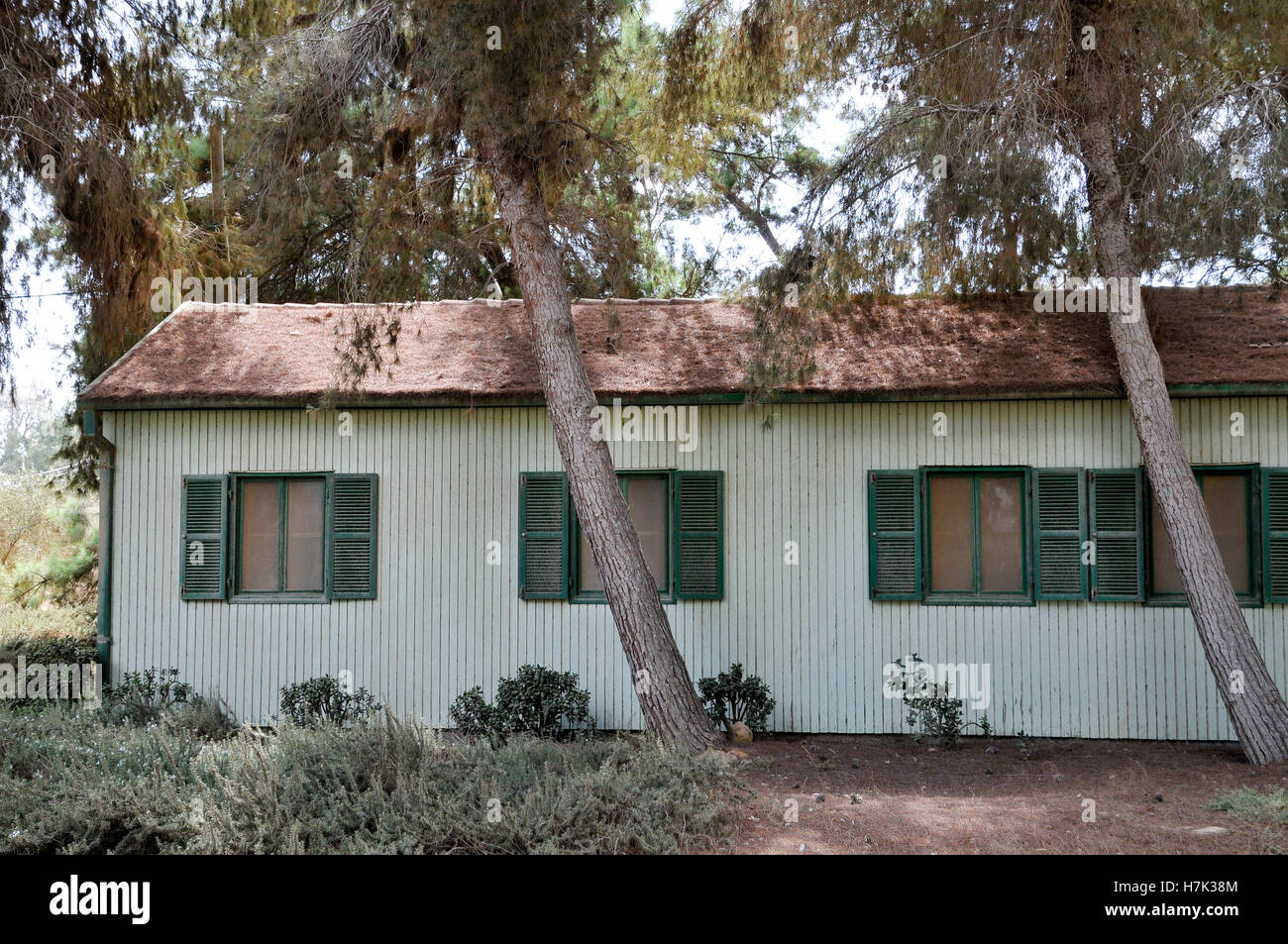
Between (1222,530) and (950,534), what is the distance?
232 centimetres

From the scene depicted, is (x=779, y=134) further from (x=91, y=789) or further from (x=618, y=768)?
(x=91, y=789)

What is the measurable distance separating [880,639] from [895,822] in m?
Answer: 3.14

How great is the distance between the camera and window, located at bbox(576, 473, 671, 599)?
9.33 m

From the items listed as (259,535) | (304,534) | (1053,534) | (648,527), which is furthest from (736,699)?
(259,535)

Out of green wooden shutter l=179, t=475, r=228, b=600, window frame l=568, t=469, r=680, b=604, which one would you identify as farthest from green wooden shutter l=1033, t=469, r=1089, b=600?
green wooden shutter l=179, t=475, r=228, b=600

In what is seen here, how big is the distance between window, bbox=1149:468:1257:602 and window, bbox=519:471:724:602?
12.5ft

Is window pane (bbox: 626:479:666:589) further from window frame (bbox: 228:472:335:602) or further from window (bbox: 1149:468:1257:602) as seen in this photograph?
window (bbox: 1149:468:1257:602)

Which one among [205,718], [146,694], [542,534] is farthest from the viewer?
[542,534]

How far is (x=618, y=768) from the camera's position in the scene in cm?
662

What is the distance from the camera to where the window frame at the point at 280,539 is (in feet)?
31.0

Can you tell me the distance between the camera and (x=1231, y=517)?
8.87 m

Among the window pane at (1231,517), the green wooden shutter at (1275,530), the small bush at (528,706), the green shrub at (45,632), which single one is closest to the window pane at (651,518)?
the small bush at (528,706)

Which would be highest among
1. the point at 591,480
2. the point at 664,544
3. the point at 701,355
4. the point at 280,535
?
the point at 701,355

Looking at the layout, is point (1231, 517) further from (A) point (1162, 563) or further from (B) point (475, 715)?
(B) point (475, 715)
